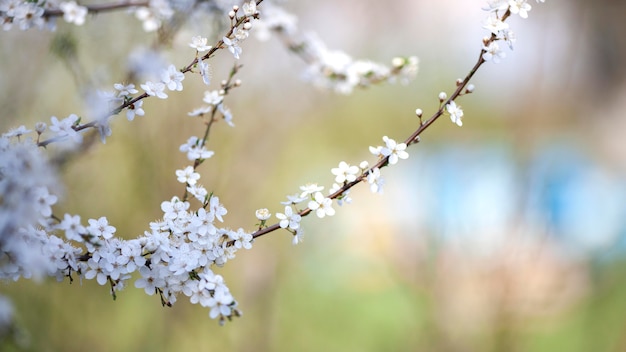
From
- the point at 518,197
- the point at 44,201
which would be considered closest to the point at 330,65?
the point at 44,201

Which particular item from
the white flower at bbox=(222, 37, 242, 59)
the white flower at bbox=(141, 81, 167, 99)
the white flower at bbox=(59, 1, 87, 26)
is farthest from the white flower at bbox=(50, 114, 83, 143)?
the white flower at bbox=(59, 1, 87, 26)

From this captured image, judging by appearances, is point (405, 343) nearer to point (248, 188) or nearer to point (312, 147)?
point (248, 188)

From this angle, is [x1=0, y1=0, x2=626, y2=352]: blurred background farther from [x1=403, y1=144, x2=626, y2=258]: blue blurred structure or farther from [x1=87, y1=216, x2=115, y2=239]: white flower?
[x1=87, y1=216, x2=115, y2=239]: white flower

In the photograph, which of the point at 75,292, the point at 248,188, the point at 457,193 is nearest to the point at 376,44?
the point at 457,193

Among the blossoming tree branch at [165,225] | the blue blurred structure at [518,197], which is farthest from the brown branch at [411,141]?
the blue blurred structure at [518,197]

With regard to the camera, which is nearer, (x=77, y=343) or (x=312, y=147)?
(x=77, y=343)

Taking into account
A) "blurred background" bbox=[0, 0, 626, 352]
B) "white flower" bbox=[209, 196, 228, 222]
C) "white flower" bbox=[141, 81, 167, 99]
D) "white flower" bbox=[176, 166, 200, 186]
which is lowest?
"white flower" bbox=[209, 196, 228, 222]

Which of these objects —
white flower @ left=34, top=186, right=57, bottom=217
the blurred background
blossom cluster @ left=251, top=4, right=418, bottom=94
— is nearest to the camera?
white flower @ left=34, top=186, right=57, bottom=217
